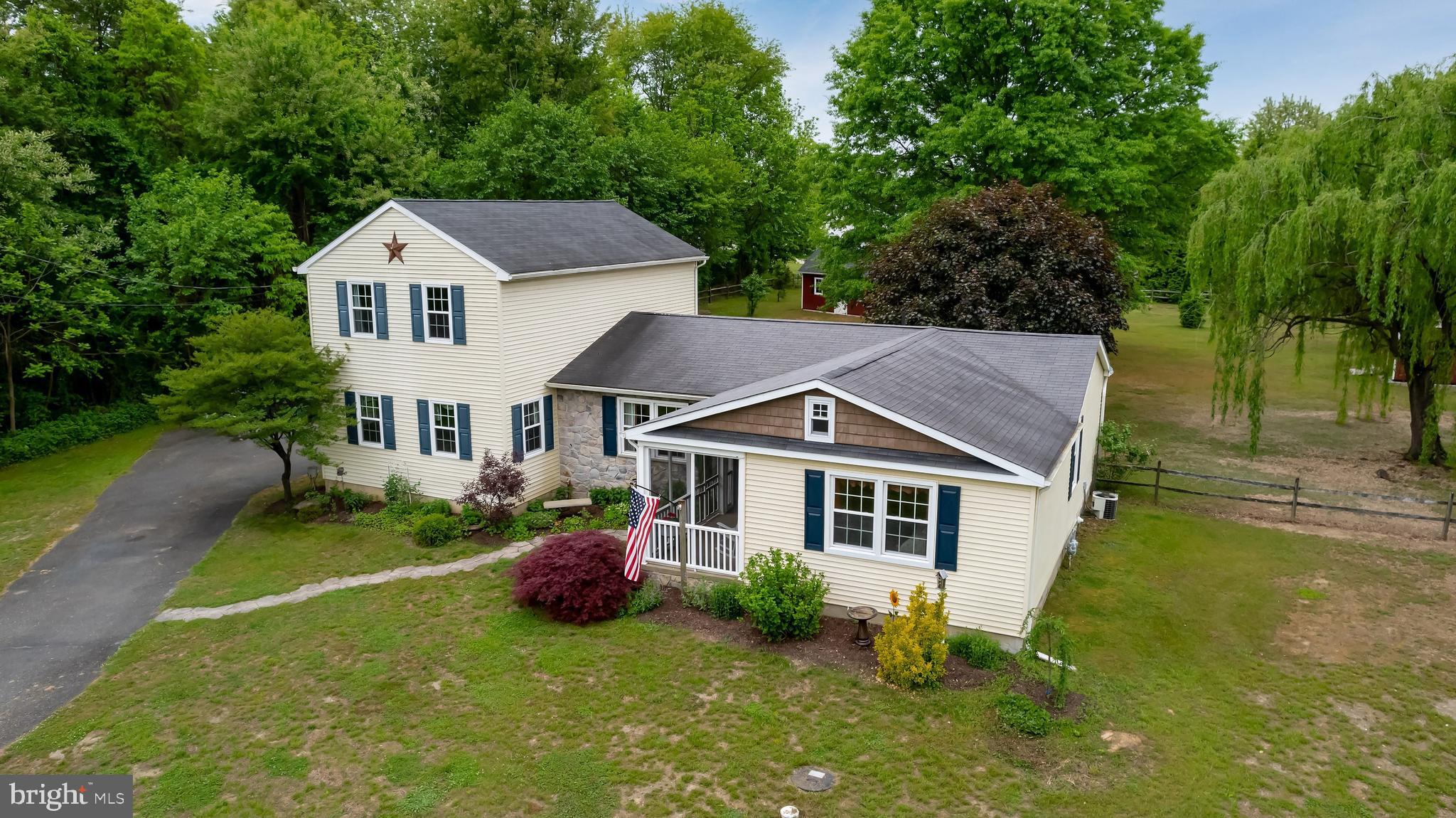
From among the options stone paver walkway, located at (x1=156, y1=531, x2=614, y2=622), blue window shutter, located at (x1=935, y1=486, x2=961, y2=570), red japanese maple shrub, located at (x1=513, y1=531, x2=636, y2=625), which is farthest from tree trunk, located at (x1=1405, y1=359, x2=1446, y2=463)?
red japanese maple shrub, located at (x1=513, y1=531, x2=636, y2=625)

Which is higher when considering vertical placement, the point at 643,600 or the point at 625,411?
the point at 625,411

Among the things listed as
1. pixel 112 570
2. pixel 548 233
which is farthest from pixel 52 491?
pixel 548 233

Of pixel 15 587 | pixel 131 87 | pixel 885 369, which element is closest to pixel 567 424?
pixel 885 369

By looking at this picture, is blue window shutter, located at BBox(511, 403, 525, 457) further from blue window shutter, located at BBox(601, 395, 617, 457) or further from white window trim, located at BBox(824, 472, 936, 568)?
white window trim, located at BBox(824, 472, 936, 568)

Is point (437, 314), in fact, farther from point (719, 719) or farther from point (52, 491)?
point (52, 491)

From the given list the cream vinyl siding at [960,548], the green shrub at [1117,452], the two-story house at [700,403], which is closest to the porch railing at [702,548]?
the two-story house at [700,403]

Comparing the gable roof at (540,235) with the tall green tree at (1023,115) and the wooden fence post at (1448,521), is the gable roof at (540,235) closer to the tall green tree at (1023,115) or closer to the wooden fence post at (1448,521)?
the tall green tree at (1023,115)

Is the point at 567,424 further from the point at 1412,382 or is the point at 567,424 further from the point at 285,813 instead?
the point at 1412,382
